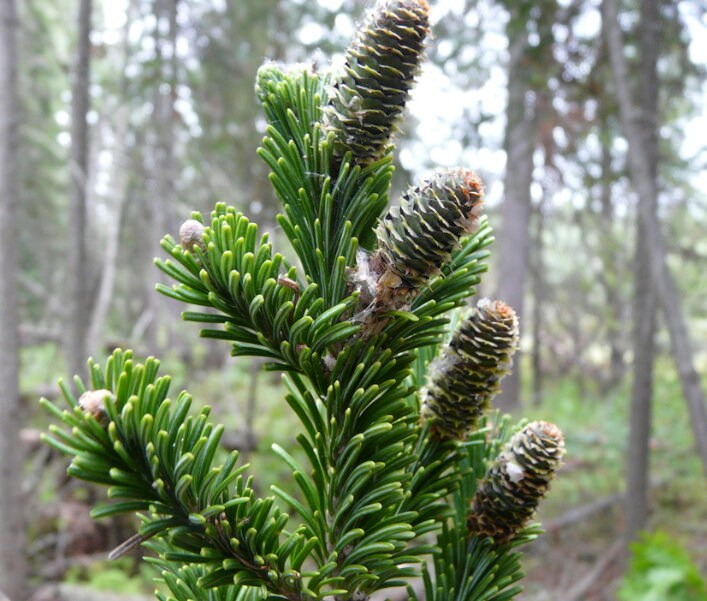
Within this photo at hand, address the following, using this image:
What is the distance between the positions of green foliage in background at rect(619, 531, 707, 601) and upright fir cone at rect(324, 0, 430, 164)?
320 cm

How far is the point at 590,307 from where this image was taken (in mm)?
9508

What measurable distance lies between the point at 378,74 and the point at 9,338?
3517 millimetres

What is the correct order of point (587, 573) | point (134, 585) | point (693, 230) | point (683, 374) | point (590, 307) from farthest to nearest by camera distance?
point (590, 307), point (693, 230), point (587, 573), point (134, 585), point (683, 374)

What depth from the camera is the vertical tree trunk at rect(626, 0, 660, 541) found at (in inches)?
168

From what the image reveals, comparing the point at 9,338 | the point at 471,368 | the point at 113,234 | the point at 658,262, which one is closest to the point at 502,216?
the point at 658,262

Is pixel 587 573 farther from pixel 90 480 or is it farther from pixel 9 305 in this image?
pixel 90 480

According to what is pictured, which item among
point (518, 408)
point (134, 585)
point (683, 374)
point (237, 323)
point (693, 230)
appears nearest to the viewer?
point (237, 323)

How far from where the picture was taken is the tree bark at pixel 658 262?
3.50 metres

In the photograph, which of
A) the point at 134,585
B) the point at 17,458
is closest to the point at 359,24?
the point at 17,458

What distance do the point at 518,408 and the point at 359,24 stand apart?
7302mm

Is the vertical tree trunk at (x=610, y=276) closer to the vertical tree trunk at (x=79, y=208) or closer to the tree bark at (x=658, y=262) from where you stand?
the tree bark at (x=658, y=262)

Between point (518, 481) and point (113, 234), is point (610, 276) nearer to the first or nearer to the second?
point (113, 234)

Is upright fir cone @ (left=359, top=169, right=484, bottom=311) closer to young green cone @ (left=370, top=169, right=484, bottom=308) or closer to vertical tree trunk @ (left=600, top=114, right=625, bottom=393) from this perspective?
young green cone @ (left=370, top=169, right=484, bottom=308)

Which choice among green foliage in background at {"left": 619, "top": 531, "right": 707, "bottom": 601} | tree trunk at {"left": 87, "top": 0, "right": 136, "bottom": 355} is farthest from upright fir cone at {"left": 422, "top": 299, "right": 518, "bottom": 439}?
tree trunk at {"left": 87, "top": 0, "right": 136, "bottom": 355}
